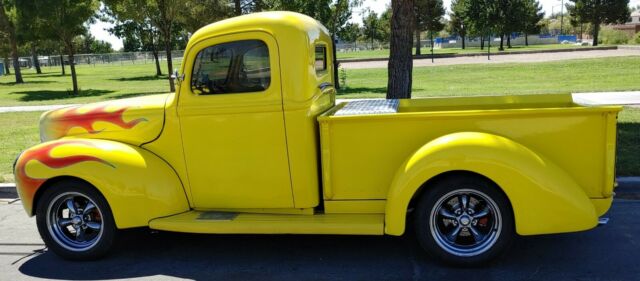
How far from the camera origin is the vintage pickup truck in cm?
393

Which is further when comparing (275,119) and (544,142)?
(275,119)

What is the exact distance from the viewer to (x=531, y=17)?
6425 centimetres

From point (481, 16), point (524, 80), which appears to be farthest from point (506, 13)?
point (524, 80)

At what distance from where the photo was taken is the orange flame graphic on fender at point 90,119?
4.87 metres

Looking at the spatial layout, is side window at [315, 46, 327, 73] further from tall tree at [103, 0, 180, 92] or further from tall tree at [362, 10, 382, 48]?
tall tree at [362, 10, 382, 48]

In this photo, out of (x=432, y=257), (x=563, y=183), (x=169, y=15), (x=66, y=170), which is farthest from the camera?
(x=169, y=15)

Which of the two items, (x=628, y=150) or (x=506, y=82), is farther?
(x=506, y=82)

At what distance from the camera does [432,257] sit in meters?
4.20

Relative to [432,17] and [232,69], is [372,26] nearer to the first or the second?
[432,17]

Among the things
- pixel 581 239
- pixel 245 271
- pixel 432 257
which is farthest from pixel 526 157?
pixel 245 271

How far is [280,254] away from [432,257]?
127 centimetres

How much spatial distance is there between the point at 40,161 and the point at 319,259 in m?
2.41

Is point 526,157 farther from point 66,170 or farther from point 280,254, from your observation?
point 66,170

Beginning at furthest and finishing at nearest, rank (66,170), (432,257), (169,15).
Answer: (169,15) → (66,170) → (432,257)
